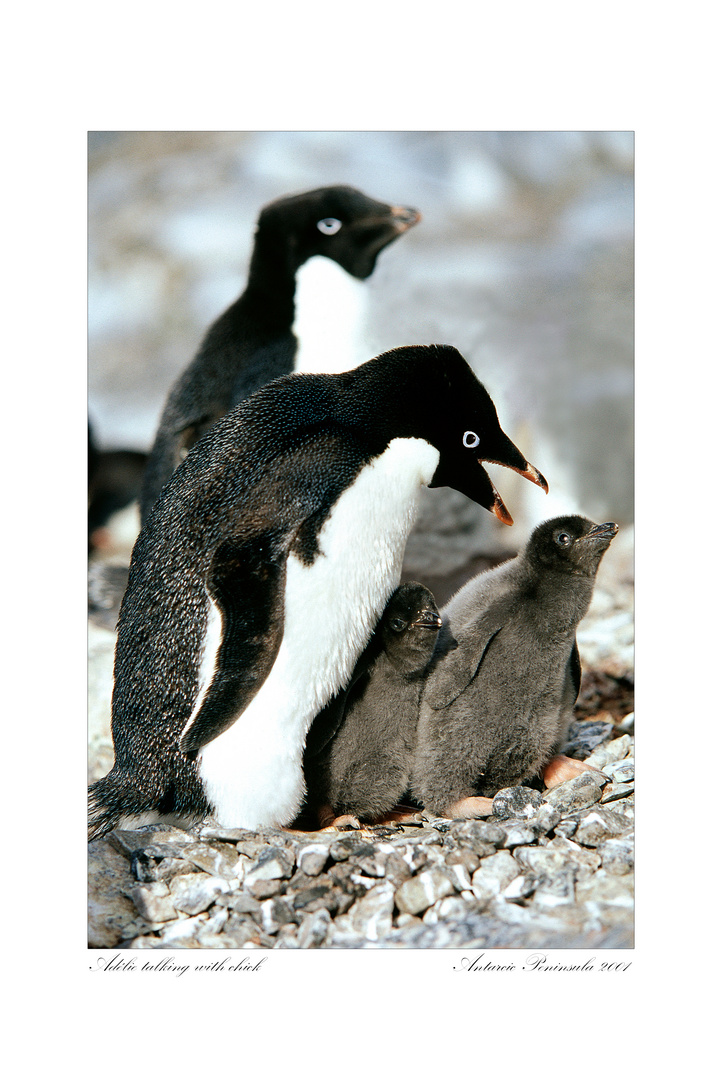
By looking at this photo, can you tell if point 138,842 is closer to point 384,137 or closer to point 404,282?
point 384,137

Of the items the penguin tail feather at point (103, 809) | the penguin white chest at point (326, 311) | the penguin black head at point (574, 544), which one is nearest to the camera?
the penguin tail feather at point (103, 809)

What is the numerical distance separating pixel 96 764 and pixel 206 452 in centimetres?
84

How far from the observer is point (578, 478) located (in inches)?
111

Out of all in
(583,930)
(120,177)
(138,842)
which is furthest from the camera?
(120,177)

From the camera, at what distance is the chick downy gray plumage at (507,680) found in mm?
1652

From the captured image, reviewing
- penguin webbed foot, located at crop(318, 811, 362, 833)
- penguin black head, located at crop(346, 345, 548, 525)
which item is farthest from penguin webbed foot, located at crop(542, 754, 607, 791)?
penguin black head, located at crop(346, 345, 548, 525)

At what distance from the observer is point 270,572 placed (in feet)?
4.91

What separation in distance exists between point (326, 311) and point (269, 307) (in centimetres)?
14

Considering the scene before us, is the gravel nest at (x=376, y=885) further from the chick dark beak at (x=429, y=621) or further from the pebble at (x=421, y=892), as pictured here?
the chick dark beak at (x=429, y=621)

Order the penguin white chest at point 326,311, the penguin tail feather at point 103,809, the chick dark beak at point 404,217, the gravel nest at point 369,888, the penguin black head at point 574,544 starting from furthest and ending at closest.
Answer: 1. the penguin white chest at point 326,311
2. the chick dark beak at point 404,217
3. the penguin black head at point 574,544
4. the penguin tail feather at point 103,809
5. the gravel nest at point 369,888

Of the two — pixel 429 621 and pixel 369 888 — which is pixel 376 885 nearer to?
pixel 369 888

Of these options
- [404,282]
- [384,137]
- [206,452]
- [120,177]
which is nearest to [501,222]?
[404,282]

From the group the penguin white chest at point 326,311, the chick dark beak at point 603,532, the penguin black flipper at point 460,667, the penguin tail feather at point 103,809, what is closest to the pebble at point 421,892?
the penguin black flipper at point 460,667

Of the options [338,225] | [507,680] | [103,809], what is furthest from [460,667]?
[338,225]
